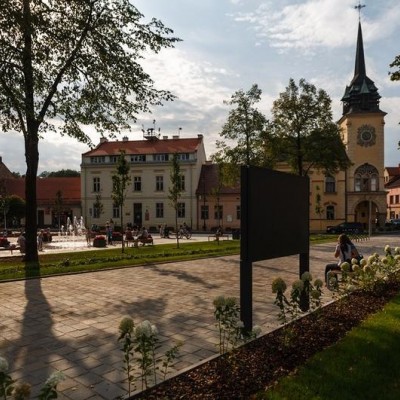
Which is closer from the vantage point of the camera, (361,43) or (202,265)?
(202,265)

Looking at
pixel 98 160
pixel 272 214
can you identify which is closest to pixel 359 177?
pixel 98 160

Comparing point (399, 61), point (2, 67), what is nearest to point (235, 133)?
point (399, 61)

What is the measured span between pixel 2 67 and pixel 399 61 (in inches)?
476

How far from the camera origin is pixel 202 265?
1600 cm

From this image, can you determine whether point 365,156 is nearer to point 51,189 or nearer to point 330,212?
point 330,212

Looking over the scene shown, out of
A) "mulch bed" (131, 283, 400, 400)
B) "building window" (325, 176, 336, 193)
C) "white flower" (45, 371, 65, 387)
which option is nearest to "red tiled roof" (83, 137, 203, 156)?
"building window" (325, 176, 336, 193)

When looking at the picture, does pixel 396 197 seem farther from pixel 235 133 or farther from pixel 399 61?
pixel 399 61

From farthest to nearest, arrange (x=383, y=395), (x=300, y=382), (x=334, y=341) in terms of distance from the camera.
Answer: (x=334, y=341)
(x=300, y=382)
(x=383, y=395)

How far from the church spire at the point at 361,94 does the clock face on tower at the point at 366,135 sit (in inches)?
92.0

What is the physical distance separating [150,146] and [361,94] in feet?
98.8

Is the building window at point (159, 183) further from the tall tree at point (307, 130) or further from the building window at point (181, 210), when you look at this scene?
the tall tree at point (307, 130)

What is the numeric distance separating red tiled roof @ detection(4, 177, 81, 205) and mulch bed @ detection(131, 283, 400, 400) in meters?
56.0

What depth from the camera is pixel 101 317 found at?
7734 mm

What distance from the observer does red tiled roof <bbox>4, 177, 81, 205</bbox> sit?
5972 centimetres
